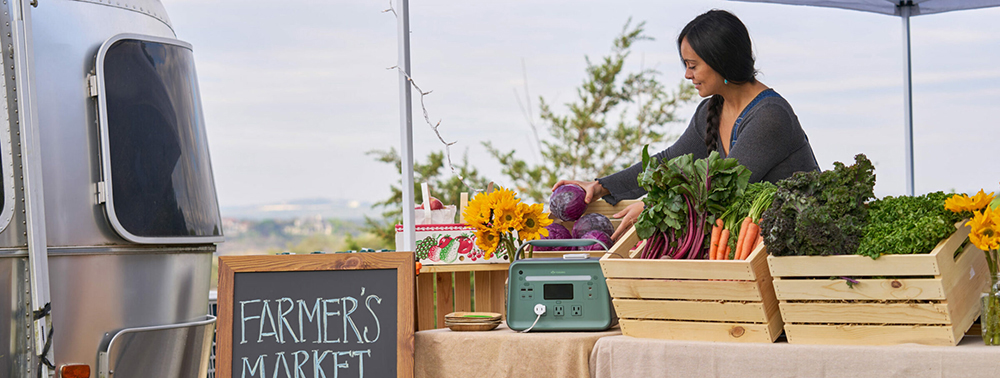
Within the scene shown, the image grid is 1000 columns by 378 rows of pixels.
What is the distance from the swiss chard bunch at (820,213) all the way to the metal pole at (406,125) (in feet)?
5.64

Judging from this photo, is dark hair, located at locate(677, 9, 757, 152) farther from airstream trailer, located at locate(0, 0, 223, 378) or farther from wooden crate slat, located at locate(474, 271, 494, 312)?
airstream trailer, located at locate(0, 0, 223, 378)

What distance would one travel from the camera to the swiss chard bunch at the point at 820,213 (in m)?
2.02

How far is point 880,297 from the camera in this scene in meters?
2.01

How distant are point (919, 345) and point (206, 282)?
9.06 ft

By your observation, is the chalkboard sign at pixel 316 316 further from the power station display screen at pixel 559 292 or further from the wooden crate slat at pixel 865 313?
the wooden crate slat at pixel 865 313

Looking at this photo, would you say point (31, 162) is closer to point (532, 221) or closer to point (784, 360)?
point (532, 221)

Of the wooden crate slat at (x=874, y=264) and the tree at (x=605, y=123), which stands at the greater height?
the tree at (x=605, y=123)

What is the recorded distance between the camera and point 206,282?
360cm

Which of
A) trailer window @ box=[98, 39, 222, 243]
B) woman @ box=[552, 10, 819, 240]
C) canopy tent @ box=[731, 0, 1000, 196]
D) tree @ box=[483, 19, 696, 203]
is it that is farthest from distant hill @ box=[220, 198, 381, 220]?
woman @ box=[552, 10, 819, 240]

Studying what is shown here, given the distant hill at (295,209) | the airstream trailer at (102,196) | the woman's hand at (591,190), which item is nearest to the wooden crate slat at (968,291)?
the woman's hand at (591,190)

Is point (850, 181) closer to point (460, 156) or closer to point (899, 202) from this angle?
point (899, 202)

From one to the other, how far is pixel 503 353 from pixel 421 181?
31.4ft

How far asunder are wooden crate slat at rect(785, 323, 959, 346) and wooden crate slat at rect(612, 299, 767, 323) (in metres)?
0.09

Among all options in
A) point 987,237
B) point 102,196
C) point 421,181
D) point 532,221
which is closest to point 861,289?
point 987,237
